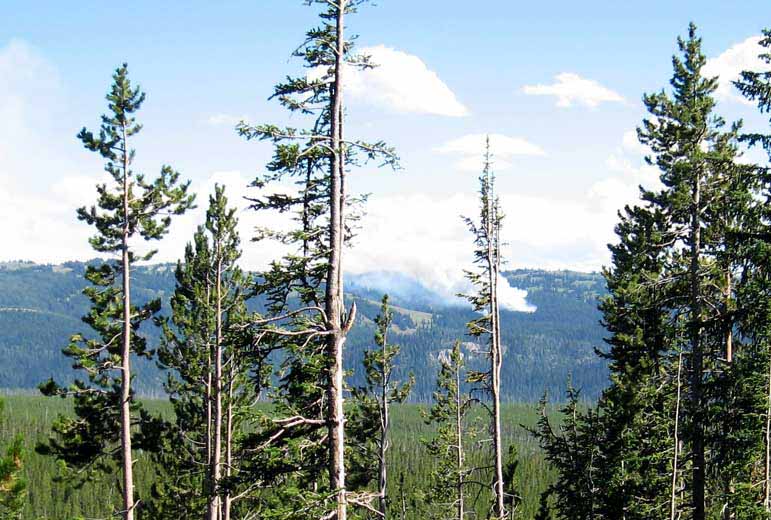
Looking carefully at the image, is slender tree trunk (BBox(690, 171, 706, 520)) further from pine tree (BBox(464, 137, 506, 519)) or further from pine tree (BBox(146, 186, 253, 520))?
pine tree (BBox(146, 186, 253, 520))

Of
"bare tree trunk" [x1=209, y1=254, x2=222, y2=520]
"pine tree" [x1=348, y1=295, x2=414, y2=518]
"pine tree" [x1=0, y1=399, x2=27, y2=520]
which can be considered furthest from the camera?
"pine tree" [x1=348, y1=295, x2=414, y2=518]

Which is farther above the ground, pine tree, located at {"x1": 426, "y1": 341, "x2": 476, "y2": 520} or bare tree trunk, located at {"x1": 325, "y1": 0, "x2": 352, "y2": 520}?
bare tree trunk, located at {"x1": 325, "y1": 0, "x2": 352, "y2": 520}

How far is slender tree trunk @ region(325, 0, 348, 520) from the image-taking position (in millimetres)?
11906

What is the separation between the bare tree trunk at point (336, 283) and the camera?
11.9 m

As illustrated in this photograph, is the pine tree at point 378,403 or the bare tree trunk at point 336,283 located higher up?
the bare tree trunk at point 336,283

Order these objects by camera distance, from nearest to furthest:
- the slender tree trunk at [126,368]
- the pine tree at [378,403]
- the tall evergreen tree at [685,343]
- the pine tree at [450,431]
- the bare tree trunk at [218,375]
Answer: the tall evergreen tree at [685,343] → the slender tree trunk at [126,368] → the bare tree trunk at [218,375] → the pine tree at [378,403] → the pine tree at [450,431]

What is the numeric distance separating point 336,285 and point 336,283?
0.12 ft

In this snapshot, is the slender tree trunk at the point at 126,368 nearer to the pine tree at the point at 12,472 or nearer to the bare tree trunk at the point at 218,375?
the bare tree trunk at the point at 218,375

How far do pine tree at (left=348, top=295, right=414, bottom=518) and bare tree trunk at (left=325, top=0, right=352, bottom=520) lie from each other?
2007 centimetres

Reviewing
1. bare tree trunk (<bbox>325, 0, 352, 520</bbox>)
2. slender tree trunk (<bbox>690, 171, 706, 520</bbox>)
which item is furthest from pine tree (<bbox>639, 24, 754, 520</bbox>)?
bare tree trunk (<bbox>325, 0, 352, 520</bbox>)

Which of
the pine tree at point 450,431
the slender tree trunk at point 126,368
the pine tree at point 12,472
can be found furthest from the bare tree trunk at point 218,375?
the pine tree at point 12,472

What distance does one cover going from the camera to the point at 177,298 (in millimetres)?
32062

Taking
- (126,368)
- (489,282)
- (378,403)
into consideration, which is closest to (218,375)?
(126,368)

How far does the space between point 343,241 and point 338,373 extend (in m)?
2.34
